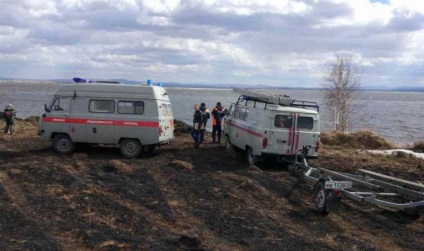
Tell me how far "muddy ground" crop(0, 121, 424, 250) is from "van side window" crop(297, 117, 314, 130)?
5.04 feet

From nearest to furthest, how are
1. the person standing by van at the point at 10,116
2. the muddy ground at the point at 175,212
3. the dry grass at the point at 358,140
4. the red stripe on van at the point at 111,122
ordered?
1. the muddy ground at the point at 175,212
2. the red stripe on van at the point at 111,122
3. the person standing by van at the point at 10,116
4. the dry grass at the point at 358,140

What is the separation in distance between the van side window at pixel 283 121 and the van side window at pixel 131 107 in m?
4.55

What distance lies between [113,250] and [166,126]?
980 cm

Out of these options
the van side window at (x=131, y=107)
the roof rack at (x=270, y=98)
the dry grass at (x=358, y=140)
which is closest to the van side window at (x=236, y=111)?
the roof rack at (x=270, y=98)

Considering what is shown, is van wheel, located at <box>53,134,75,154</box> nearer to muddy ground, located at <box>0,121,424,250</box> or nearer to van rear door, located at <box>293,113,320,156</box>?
muddy ground, located at <box>0,121,424,250</box>

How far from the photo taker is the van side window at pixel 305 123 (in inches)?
575

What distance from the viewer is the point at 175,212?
9367mm

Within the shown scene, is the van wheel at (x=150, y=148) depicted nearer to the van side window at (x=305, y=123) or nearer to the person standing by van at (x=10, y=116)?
the van side window at (x=305, y=123)

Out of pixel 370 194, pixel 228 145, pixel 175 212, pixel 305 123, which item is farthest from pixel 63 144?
pixel 370 194

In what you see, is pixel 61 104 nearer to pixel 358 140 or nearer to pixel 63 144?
pixel 63 144

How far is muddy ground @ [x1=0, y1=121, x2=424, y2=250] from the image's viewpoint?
7660 mm

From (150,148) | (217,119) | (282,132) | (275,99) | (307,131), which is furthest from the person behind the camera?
(217,119)

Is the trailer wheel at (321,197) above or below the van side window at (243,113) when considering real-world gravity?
below

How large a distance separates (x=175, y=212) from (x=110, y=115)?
740 cm
